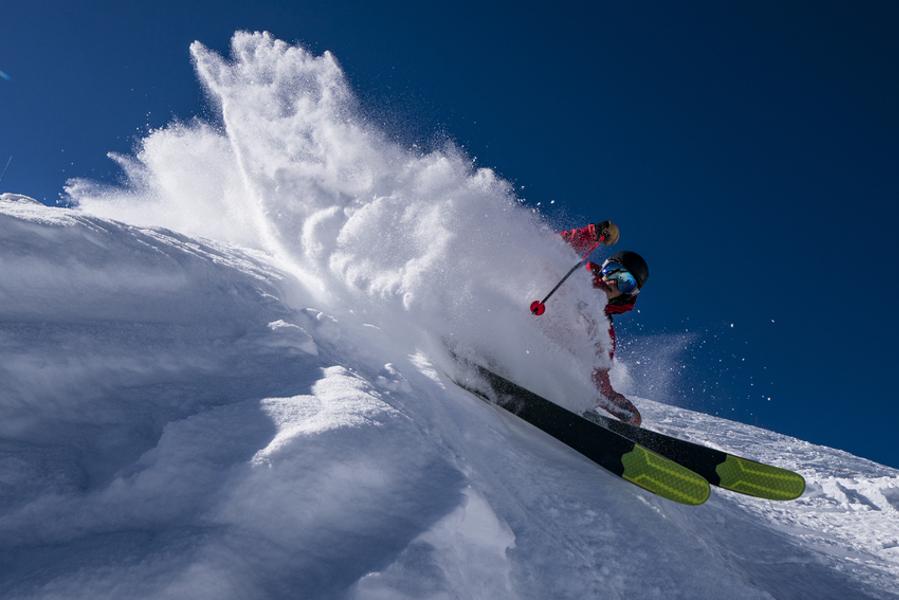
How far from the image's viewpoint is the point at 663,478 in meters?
3.49

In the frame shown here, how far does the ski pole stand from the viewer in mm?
5484

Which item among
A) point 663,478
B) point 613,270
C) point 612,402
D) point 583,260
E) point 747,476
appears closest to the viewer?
point 663,478

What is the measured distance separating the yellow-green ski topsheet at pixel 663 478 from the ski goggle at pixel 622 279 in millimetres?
3569

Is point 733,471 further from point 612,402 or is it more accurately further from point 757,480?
point 612,402

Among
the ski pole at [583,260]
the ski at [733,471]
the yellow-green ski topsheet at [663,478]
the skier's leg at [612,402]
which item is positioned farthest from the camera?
the skier's leg at [612,402]

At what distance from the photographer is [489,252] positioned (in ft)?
19.2

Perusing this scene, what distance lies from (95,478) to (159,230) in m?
3.74

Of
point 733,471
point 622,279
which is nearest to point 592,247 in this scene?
point 622,279

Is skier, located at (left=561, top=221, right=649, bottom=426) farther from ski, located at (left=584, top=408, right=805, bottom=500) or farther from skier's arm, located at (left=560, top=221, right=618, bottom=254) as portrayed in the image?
ski, located at (left=584, top=408, right=805, bottom=500)

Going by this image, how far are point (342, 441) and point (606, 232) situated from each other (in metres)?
5.72

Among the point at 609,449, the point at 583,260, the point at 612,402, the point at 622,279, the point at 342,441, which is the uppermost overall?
the point at 622,279

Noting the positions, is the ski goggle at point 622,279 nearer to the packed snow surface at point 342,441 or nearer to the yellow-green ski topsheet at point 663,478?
the packed snow surface at point 342,441

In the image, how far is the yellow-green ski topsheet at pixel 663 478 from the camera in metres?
3.46

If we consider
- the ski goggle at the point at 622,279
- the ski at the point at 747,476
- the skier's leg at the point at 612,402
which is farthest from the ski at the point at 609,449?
the ski goggle at the point at 622,279
